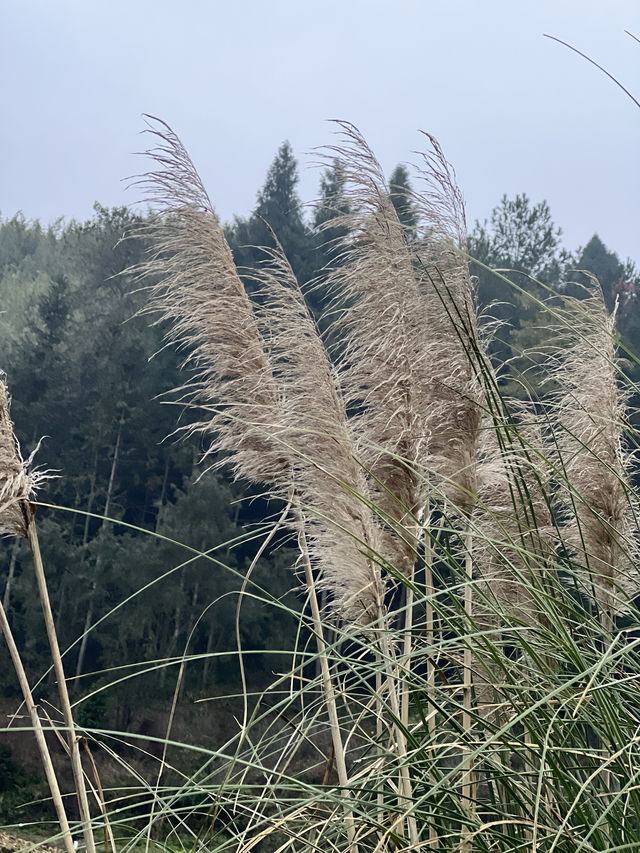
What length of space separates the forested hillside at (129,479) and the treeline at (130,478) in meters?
0.05

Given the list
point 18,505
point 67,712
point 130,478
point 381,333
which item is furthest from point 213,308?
point 130,478

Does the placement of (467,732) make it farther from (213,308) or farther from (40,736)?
(213,308)

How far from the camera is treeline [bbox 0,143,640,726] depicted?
2244cm

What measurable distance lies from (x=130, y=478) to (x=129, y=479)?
1.7 inches

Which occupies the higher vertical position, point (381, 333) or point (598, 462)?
point (381, 333)

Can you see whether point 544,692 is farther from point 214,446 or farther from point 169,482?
point 169,482

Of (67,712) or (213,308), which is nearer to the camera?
(67,712)

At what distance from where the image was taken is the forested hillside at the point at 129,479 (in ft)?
73.5

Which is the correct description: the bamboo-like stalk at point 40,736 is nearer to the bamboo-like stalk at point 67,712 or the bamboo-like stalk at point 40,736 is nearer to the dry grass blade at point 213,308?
the bamboo-like stalk at point 67,712

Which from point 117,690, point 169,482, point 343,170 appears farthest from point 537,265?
point 343,170

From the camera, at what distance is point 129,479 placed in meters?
27.2

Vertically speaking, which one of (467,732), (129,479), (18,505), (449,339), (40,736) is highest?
(449,339)

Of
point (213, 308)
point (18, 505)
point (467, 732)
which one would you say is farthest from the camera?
point (213, 308)

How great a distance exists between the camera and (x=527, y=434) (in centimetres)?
273
